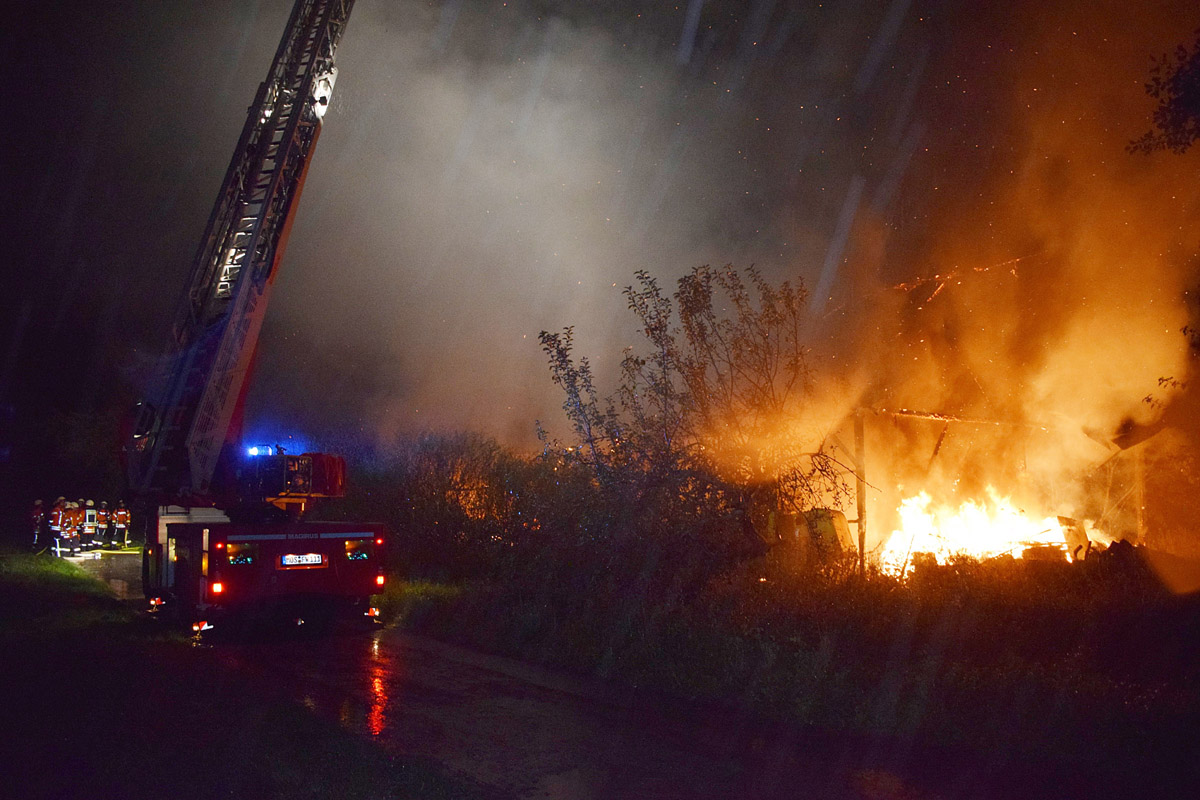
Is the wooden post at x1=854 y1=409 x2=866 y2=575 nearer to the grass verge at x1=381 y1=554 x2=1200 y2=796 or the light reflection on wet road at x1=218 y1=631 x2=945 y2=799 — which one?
the grass verge at x1=381 y1=554 x2=1200 y2=796

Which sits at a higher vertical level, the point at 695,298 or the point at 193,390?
the point at 695,298

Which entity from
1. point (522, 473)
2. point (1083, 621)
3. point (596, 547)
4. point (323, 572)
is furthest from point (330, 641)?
point (522, 473)

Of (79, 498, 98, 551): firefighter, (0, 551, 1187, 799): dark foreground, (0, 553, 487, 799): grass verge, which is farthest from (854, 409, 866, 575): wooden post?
(79, 498, 98, 551): firefighter

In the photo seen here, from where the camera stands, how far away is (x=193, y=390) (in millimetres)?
12602

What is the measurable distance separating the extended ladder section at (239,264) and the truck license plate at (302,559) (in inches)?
93.9

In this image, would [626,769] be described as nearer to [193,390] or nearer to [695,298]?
[695,298]

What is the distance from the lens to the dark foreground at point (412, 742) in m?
5.29

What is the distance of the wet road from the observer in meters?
5.42

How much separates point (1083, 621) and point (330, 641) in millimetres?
9406

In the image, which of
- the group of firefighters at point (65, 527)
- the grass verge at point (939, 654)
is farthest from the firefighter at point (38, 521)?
the grass verge at point (939, 654)

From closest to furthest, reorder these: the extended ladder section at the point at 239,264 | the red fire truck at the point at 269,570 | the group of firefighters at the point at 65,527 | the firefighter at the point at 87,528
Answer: the red fire truck at the point at 269,570 → the extended ladder section at the point at 239,264 → the group of firefighters at the point at 65,527 → the firefighter at the point at 87,528

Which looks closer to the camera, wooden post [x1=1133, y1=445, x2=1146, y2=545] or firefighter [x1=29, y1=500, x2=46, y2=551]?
wooden post [x1=1133, y1=445, x2=1146, y2=545]

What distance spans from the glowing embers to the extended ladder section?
11336 millimetres

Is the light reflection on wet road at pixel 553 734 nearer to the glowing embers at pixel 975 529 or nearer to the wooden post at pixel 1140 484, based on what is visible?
the glowing embers at pixel 975 529
